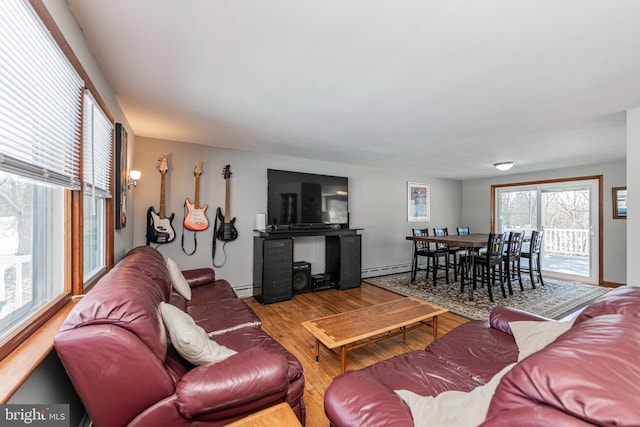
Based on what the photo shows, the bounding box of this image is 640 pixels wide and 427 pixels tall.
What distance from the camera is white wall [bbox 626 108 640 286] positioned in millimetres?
2322

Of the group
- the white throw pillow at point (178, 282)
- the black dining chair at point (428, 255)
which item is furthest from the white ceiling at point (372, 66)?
the black dining chair at point (428, 255)

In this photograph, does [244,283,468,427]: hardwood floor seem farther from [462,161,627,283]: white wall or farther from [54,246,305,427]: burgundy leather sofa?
[462,161,627,283]: white wall

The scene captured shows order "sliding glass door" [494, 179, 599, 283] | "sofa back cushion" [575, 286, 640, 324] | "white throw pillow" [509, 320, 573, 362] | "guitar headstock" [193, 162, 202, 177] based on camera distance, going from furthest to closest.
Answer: "sliding glass door" [494, 179, 599, 283]
"guitar headstock" [193, 162, 202, 177]
"white throw pillow" [509, 320, 573, 362]
"sofa back cushion" [575, 286, 640, 324]

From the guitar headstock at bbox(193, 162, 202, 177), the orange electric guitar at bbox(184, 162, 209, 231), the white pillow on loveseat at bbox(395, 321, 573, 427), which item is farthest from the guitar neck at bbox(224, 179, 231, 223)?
the white pillow on loveseat at bbox(395, 321, 573, 427)

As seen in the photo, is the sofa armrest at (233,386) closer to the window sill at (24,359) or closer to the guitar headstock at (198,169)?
the window sill at (24,359)

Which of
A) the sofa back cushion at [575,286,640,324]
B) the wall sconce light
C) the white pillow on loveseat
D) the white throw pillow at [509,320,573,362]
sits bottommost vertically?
the white pillow on loveseat

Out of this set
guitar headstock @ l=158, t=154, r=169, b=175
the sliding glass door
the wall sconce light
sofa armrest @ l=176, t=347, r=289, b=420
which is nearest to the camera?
sofa armrest @ l=176, t=347, r=289, b=420

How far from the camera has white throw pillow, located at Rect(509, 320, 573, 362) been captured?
54.2 inches

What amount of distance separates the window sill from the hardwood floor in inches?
55.2

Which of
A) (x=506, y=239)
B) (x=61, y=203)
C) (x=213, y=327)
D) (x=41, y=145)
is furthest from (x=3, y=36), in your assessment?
(x=506, y=239)

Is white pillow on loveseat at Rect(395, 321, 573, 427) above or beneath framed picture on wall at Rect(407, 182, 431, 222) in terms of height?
beneath

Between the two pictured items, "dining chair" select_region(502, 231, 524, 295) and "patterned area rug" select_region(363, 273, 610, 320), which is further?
"dining chair" select_region(502, 231, 524, 295)

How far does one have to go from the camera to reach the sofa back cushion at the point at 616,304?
49.7 inches

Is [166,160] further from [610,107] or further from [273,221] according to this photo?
[610,107]
